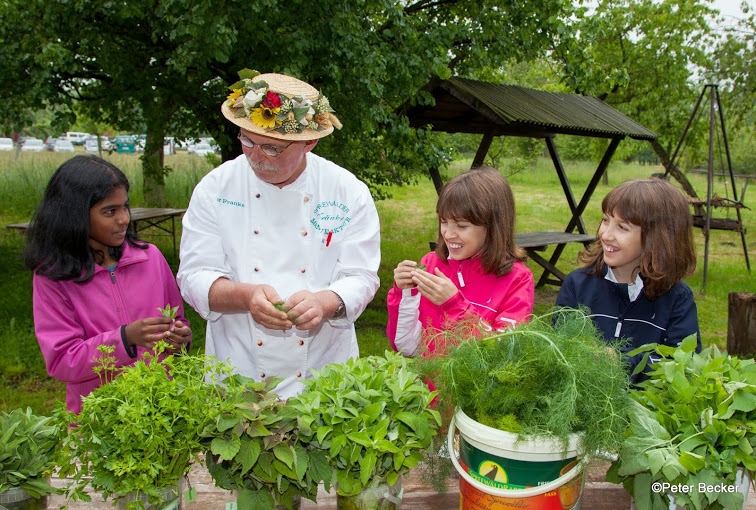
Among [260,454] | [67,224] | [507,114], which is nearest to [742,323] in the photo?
[507,114]

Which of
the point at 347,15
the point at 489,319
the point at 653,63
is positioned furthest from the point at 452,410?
the point at 653,63

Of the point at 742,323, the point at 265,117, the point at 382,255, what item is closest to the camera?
the point at 265,117

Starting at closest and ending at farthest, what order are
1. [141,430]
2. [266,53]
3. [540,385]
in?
1. [141,430]
2. [540,385]
3. [266,53]

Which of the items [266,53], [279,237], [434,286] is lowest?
[434,286]

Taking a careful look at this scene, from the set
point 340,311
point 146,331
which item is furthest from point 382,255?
point 146,331

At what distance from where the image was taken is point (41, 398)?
4.87 m

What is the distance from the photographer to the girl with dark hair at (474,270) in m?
2.39

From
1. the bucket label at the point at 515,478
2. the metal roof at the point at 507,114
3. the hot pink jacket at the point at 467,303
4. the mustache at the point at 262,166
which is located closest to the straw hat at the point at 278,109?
the mustache at the point at 262,166

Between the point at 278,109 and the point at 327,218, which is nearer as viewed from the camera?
the point at 278,109

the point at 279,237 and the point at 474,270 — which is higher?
the point at 279,237

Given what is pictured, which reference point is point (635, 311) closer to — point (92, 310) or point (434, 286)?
point (434, 286)

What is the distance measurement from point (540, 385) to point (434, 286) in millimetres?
855

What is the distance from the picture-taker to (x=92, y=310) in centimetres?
237

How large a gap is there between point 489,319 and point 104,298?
4.78 ft
